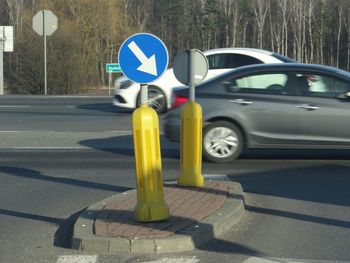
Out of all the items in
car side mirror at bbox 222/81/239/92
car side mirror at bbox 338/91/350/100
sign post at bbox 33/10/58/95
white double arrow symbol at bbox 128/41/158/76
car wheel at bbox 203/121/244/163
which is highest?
sign post at bbox 33/10/58/95

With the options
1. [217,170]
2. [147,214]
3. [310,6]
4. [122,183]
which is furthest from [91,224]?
[310,6]

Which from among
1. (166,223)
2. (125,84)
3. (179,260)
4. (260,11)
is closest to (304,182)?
(166,223)

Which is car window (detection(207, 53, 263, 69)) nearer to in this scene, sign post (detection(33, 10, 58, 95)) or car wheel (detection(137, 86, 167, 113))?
car wheel (detection(137, 86, 167, 113))

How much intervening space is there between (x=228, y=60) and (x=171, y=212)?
12.7 m

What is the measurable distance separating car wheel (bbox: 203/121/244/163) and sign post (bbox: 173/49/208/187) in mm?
2500

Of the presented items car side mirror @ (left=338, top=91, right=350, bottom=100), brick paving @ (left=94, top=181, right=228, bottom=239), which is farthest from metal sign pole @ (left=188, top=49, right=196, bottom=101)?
car side mirror @ (left=338, top=91, right=350, bottom=100)

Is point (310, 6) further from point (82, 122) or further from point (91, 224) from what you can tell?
point (91, 224)

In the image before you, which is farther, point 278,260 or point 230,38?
point 230,38

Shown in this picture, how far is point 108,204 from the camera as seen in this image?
7441 mm

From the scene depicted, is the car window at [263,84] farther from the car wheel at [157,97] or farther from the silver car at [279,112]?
the car wheel at [157,97]

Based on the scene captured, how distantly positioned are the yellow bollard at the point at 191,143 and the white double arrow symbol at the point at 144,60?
1491 mm

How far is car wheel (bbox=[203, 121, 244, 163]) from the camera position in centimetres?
1070

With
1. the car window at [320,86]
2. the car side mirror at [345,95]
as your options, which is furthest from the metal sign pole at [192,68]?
the car side mirror at [345,95]

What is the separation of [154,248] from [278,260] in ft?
3.50
